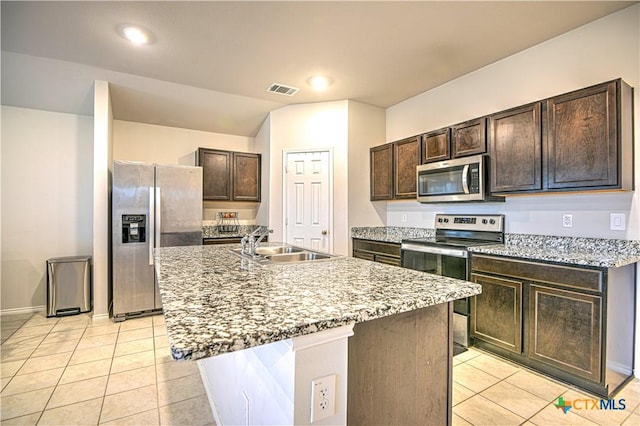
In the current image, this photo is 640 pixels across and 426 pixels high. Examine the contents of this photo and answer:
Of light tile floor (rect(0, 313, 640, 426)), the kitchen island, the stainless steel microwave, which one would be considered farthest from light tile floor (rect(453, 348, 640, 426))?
the stainless steel microwave

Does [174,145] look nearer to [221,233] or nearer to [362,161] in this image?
[221,233]

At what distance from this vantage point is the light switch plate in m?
2.26

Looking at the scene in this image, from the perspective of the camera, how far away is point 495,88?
3.15 m

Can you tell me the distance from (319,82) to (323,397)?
3.39 metres

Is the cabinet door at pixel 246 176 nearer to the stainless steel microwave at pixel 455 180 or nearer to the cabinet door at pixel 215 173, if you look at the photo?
the cabinet door at pixel 215 173

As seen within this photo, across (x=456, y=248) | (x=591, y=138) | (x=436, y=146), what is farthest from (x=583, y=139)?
(x=436, y=146)

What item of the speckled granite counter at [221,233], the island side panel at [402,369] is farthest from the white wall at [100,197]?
the island side panel at [402,369]

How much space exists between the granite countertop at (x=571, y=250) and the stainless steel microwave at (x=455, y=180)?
1.60ft

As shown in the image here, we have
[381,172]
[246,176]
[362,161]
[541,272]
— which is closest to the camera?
[541,272]

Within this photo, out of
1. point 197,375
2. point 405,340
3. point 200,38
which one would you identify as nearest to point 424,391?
point 405,340

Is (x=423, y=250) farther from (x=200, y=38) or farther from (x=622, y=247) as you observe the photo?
(x=200, y=38)

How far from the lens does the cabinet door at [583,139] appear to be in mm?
2104

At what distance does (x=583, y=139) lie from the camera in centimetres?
223

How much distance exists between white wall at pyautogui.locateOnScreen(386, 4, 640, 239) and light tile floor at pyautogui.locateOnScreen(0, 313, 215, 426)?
9.87 ft
